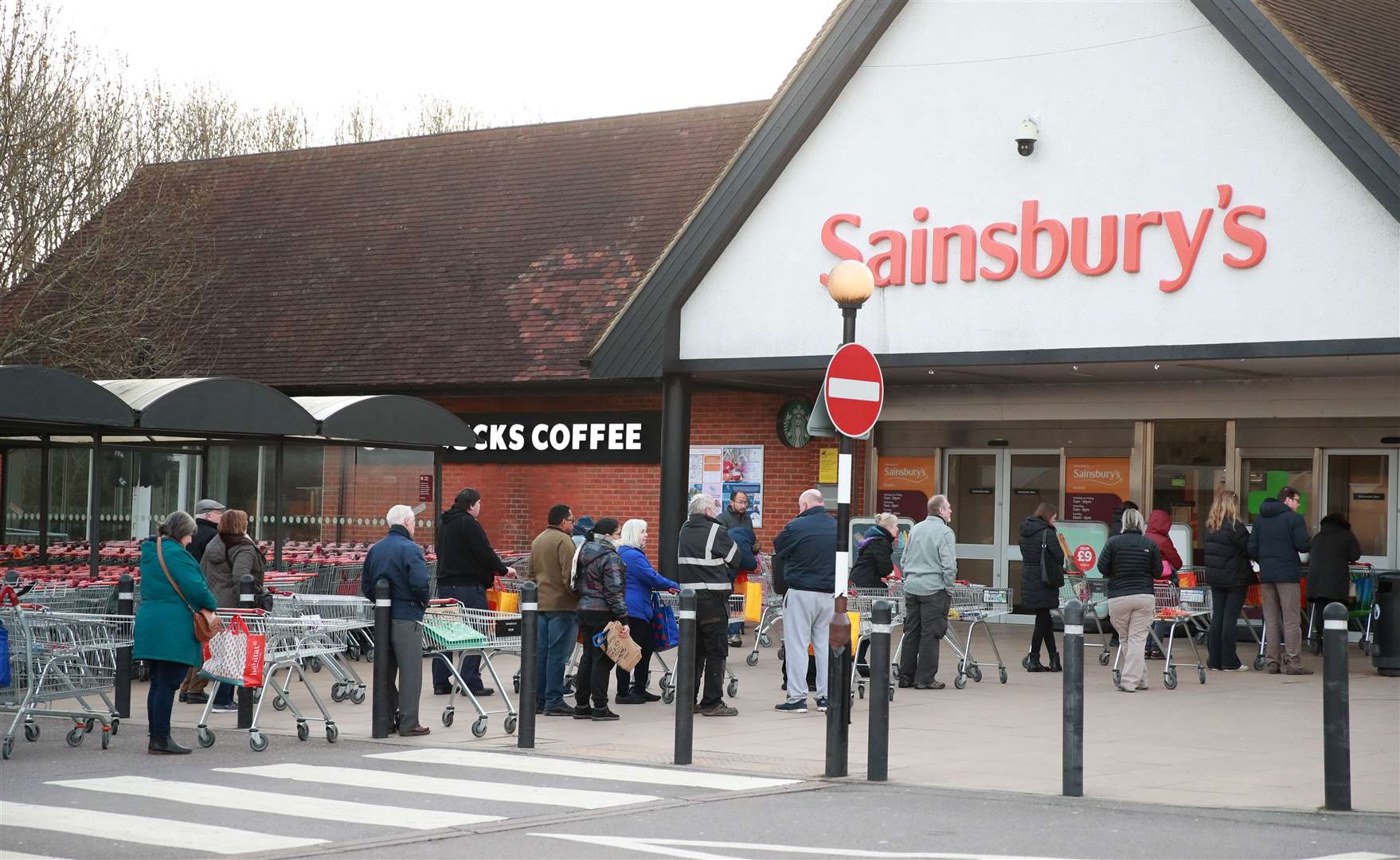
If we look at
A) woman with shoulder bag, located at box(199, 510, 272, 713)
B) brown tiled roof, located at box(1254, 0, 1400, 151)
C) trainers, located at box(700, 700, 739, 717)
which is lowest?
trainers, located at box(700, 700, 739, 717)

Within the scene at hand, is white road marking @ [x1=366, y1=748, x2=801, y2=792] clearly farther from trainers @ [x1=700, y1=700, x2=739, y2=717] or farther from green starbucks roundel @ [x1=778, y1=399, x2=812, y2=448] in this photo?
green starbucks roundel @ [x1=778, y1=399, x2=812, y2=448]

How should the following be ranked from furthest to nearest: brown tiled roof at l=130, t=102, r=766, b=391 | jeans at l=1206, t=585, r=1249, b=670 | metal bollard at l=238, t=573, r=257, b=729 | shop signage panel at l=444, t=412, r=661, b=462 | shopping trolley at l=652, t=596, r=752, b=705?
brown tiled roof at l=130, t=102, r=766, b=391 < shop signage panel at l=444, t=412, r=661, b=462 < jeans at l=1206, t=585, r=1249, b=670 < shopping trolley at l=652, t=596, r=752, b=705 < metal bollard at l=238, t=573, r=257, b=729

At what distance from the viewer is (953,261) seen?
18344 millimetres

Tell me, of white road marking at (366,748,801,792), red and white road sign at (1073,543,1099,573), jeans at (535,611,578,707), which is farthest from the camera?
red and white road sign at (1073,543,1099,573)

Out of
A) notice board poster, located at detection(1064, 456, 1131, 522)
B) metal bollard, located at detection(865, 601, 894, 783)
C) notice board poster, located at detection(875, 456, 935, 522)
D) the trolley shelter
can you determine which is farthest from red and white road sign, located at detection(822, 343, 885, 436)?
notice board poster, located at detection(875, 456, 935, 522)

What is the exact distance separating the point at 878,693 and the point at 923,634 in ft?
17.7

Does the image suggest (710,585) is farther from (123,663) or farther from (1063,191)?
(1063,191)

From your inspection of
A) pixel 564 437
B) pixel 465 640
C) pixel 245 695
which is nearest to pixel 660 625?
pixel 465 640

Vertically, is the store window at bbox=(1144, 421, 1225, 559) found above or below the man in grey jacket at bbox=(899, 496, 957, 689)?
above

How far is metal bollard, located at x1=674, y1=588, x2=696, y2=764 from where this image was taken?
10.9 meters

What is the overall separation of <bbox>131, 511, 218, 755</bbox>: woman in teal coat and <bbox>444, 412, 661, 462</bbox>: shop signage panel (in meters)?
12.2

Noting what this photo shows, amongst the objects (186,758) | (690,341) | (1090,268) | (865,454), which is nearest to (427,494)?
(690,341)

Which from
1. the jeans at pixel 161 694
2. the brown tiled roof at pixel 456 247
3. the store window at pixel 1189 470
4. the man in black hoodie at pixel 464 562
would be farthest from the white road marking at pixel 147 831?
the store window at pixel 1189 470

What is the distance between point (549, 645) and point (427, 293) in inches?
535
